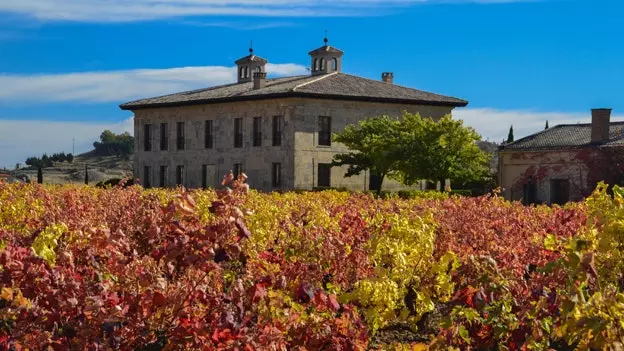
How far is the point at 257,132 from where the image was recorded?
47812 millimetres

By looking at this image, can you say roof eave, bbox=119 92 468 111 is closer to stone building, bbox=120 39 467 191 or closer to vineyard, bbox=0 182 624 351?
stone building, bbox=120 39 467 191

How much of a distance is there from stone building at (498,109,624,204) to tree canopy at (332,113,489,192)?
393cm

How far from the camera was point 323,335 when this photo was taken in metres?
6.33

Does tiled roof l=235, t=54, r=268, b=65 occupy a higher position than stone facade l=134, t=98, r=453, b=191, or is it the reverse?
tiled roof l=235, t=54, r=268, b=65

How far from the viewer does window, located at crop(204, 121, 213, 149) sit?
50.9m

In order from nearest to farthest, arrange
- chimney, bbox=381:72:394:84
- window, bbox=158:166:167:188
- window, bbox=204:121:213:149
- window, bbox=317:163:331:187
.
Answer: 1. window, bbox=317:163:331:187
2. window, bbox=204:121:213:149
3. window, bbox=158:166:167:188
4. chimney, bbox=381:72:394:84

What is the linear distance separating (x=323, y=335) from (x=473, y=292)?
1.72 metres

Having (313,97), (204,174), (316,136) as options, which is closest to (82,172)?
(204,174)

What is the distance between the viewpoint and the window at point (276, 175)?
45750mm

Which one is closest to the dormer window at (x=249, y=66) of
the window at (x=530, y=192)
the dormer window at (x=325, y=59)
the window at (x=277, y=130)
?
the dormer window at (x=325, y=59)

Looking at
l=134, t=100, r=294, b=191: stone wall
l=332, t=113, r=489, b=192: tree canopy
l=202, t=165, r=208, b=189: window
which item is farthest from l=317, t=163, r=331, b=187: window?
l=202, t=165, r=208, b=189: window

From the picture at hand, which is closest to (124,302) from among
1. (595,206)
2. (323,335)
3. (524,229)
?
(323,335)

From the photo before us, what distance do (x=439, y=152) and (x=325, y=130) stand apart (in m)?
7.22

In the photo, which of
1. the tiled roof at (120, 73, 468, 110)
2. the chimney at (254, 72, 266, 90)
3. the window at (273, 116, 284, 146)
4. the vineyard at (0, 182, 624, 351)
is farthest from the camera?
the chimney at (254, 72, 266, 90)
